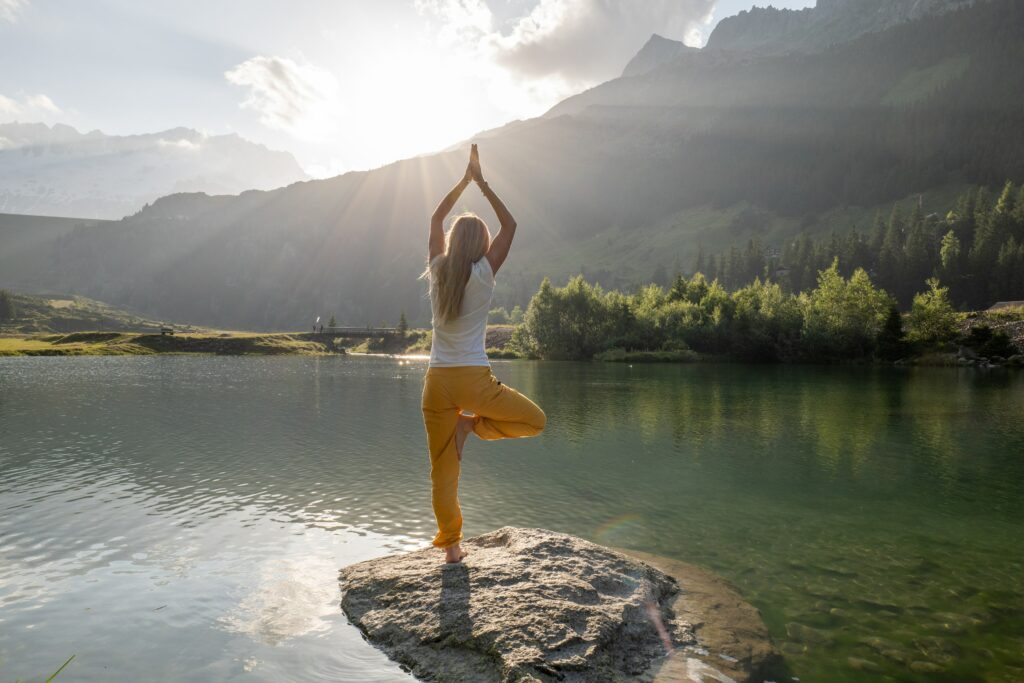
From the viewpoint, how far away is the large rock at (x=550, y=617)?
5852 millimetres

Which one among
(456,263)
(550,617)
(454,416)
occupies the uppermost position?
(456,263)

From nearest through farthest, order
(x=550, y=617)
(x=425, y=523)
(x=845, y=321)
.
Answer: (x=550, y=617) < (x=425, y=523) < (x=845, y=321)

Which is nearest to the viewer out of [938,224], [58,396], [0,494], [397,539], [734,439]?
[397,539]

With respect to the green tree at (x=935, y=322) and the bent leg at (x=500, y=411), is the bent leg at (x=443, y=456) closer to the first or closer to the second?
the bent leg at (x=500, y=411)

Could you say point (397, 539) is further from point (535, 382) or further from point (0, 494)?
point (535, 382)

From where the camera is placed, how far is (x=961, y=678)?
6.24 metres

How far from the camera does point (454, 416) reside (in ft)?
25.4

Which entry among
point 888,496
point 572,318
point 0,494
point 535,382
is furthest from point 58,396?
point 572,318

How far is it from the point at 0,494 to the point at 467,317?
13.4m

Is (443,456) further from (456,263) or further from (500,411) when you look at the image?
(456,263)

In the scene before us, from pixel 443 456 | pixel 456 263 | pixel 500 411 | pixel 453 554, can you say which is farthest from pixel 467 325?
pixel 453 554

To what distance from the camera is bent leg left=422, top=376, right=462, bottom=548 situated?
763cm

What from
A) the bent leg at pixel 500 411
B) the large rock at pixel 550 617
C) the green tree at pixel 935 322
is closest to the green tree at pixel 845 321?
the green tree at pixel 935 322

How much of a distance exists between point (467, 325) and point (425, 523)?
594 centimetres
